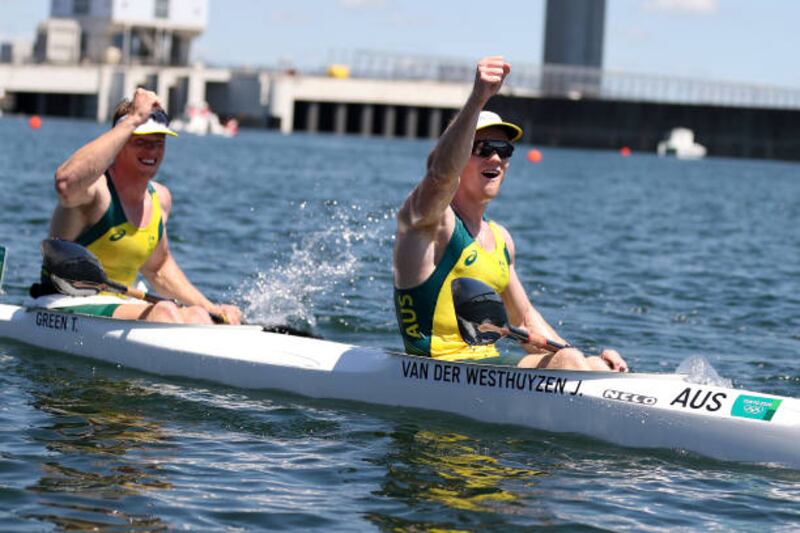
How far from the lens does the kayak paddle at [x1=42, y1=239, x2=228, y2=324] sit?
10.1 m

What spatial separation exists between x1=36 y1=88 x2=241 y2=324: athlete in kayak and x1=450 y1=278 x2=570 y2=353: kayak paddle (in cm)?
241

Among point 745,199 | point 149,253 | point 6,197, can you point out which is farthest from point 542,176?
point 149,253

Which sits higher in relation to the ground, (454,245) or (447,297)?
(454,245)

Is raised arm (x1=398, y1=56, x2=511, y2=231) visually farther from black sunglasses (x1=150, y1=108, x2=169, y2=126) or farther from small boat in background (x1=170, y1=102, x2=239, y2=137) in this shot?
small boat in background (x1=170, y1=102, x2=239, y2=137)

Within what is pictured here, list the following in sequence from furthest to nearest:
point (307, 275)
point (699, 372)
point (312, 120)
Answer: point (312, 120) < point (307, 275) < point (699, 372)

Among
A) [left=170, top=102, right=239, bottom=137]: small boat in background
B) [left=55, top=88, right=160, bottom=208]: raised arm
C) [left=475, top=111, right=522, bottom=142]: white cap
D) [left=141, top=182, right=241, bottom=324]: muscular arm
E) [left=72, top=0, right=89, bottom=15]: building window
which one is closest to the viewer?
[left=475, top=111, right=522, bottom=142]: white cap

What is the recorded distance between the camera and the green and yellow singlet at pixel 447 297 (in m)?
8.80

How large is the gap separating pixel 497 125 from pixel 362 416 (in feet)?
6.88

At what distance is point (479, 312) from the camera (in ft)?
28.2

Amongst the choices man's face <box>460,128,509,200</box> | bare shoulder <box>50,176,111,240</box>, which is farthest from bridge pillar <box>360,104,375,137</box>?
man's face <box>460,128,509,200</box>

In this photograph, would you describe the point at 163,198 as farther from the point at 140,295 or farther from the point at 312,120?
the point at 312,120

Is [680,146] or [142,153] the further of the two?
[680,146]

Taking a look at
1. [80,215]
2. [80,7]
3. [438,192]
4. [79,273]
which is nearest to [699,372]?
[438,192]

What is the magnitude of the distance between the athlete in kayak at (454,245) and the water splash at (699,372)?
2.09 ft
